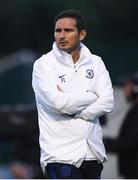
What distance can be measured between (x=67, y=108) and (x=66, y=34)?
21.0 inches

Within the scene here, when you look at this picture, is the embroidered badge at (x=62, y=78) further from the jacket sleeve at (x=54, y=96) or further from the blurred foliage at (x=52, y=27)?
the blurred foliage at (x=52, y=27)

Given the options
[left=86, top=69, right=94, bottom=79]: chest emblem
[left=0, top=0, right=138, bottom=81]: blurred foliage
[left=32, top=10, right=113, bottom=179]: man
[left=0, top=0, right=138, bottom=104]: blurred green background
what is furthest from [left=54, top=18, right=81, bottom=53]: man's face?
[left=0, top=0, right=138, bottom=81]: blurred foliage

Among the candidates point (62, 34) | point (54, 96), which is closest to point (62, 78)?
point (54, 96)

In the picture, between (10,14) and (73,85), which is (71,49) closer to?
(73,85)

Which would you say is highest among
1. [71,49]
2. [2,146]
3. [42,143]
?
[71,49]

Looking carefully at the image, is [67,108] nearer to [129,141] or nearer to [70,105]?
[70,105]

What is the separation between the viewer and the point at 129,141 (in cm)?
1134

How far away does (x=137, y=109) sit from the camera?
36.1 ft

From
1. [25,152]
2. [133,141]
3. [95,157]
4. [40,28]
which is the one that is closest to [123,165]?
[133,141]

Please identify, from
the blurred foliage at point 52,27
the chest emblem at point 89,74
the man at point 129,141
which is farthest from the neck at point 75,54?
the blurred foliage at point 52,27

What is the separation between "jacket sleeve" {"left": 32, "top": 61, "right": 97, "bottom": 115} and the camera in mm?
8078

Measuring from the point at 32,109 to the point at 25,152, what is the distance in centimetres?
182

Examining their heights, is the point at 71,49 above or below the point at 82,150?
above

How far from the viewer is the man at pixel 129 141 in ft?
36.6
